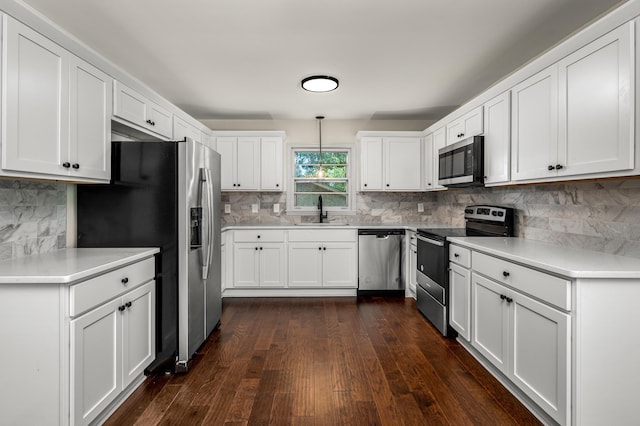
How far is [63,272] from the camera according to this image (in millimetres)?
1597

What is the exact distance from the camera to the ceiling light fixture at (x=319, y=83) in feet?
10.6

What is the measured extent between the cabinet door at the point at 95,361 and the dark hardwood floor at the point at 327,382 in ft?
0.77

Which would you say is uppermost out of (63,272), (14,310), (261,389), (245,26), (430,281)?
(245,26)

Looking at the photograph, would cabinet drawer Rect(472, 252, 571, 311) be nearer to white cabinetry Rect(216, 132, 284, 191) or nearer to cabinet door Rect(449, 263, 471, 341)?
cabinet door Rect(449, 263, 471, 341)

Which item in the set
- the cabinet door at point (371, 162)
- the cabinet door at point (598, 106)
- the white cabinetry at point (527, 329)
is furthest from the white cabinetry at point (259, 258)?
the cabinet door at point (598, 106)

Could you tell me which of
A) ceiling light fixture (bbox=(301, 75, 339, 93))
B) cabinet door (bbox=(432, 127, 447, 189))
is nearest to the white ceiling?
ceiling light fixture (bbox=(301, 75, 339, 93))

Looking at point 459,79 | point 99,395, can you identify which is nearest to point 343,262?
point 459,79

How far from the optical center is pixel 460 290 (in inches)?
112

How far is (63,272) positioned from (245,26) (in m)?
1.88

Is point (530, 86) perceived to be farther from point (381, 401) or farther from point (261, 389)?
point (261, 389)

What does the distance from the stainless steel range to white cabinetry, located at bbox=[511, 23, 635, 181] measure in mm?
700

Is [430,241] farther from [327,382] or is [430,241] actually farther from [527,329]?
[327,382]

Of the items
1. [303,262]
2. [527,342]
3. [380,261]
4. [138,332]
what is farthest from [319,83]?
[527,342]

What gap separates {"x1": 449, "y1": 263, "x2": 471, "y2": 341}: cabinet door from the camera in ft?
8.80
